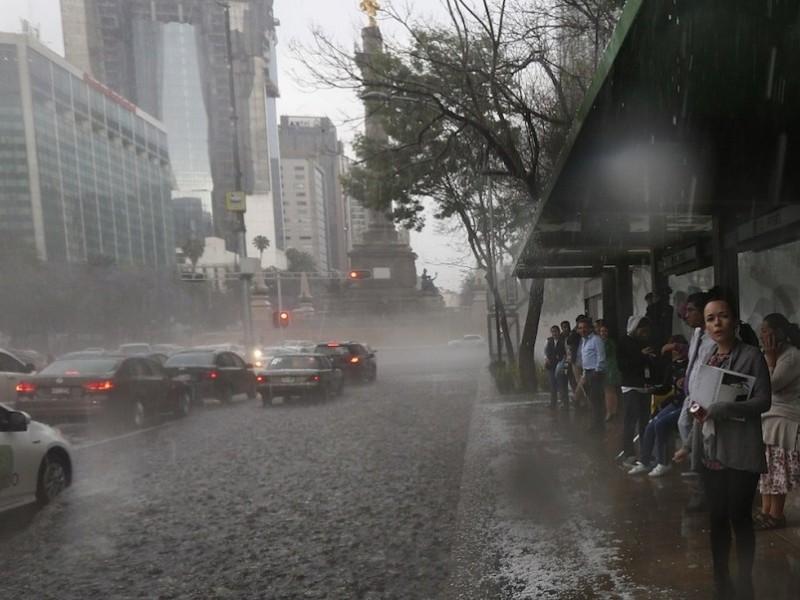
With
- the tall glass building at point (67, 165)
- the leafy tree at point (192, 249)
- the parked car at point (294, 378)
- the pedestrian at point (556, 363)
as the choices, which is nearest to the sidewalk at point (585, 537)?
the pedestrian at point (556, 363)

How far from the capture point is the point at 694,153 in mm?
6312

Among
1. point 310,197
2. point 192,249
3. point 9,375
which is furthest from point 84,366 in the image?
point 310,197

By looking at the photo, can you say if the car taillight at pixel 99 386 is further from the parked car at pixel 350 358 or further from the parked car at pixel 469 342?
the parked car at pixel 469 342

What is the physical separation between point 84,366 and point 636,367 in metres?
10.4

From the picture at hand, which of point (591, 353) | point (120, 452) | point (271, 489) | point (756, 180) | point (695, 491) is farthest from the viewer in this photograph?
point (120, 452)

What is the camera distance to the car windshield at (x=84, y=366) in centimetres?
1401

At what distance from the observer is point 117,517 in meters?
7.26

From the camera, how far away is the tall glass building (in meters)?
57.8

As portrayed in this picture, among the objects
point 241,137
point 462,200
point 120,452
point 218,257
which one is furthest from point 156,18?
point 120,452

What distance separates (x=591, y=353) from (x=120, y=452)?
6.81 metres

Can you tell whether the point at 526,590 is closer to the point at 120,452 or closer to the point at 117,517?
the point at 117,517

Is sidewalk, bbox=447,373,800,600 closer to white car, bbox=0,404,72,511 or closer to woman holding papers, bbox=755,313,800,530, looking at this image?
woman holding papers, bbox=755,313,800,530

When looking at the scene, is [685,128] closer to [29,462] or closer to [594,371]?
[594,371]

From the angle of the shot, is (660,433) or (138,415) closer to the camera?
(660,433)
